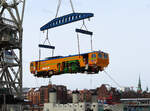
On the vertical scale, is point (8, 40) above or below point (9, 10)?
below

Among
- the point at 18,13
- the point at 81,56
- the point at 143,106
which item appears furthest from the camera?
the point at 143,106

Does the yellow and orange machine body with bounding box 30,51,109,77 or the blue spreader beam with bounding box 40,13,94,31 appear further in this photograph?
the yellow and orange machine body with bounding box 30,51,109,77

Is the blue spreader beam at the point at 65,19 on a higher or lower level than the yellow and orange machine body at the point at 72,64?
higher

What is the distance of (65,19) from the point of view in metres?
44.0

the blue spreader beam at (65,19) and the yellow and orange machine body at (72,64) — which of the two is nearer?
the blue spreader beam at (65,19)

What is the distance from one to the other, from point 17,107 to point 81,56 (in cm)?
2936

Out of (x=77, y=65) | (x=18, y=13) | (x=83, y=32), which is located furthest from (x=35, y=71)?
(x=18, y=13)

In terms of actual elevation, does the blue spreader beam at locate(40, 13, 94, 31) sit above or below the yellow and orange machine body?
above

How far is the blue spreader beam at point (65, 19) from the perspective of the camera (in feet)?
133

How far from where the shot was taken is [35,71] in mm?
50719

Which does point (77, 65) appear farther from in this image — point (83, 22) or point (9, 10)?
point (9, 10)

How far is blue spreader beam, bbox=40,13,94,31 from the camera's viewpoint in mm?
40484

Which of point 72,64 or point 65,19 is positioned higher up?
point 65,19

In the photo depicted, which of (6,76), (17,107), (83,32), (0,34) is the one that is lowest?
(17,107)
